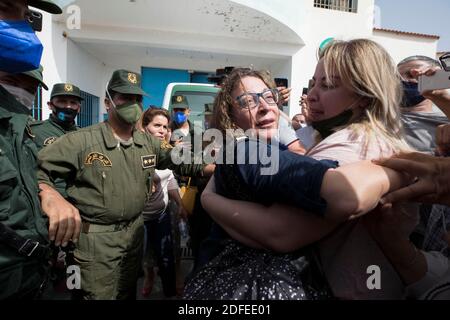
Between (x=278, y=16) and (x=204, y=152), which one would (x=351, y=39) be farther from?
(x=278, y=16)

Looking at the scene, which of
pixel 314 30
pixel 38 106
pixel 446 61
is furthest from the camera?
pixel 314 30

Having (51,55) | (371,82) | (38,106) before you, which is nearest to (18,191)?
(371,82)

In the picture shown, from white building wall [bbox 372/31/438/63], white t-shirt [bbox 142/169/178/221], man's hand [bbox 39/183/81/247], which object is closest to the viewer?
man's hand [bbox 39/183/81/247]

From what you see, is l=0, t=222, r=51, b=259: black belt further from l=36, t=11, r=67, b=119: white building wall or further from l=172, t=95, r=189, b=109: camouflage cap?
l=36, t=11, r=67, b=119: white building wall

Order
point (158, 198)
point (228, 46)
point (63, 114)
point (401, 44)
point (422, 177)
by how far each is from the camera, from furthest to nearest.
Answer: point (401, 44), point (228, 46), point (63, 114), point (158, 198), point (422, 177)

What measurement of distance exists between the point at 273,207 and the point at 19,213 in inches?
42.8

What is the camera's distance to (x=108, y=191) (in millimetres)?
2062

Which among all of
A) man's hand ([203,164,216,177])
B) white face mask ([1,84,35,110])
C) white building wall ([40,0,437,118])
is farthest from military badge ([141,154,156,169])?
white building wall ([40,0,437,118])

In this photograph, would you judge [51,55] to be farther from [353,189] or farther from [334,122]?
[353,189]

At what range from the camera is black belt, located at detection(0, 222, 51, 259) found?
3.91 ft

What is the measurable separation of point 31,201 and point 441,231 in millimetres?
1850

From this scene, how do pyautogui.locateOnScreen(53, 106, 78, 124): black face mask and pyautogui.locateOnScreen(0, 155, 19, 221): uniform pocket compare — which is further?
pyautogui.locateOnScreen(53, 106, 78, 124): black face mask

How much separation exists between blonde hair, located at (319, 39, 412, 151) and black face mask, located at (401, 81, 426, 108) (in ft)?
3.87
